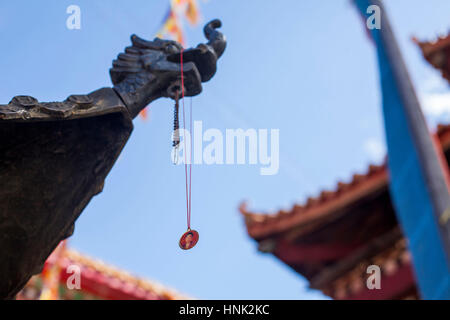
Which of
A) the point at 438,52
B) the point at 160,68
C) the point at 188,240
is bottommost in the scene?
the point at 188,240

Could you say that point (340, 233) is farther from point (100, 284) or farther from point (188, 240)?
point (188, 240)

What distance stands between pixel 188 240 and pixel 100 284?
504cm

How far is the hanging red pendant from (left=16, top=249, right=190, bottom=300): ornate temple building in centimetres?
476

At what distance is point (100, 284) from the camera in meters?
6.65

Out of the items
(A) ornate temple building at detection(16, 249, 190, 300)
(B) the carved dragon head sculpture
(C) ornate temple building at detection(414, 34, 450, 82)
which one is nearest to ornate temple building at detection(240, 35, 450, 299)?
(A) ornate temple building at detection(16, 249, 190, 300)

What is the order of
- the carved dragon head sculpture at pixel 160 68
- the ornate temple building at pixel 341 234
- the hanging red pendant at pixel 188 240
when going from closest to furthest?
1. the hanging red pendant at pixel 188 240
2. the carved dragon head sculpture at pixel 160 68
3. the ornate temple building at pixel 341 234

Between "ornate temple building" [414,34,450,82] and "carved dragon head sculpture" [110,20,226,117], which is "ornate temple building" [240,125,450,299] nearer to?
"ornate temple building" [414,34,450,82]

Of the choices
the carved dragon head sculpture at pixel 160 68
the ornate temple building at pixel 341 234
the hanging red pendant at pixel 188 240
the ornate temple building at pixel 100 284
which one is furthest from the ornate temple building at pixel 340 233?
the hanging red pendant at pixel 188 240

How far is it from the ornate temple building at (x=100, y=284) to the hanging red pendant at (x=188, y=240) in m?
4.76

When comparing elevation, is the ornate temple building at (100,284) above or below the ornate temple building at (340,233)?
below

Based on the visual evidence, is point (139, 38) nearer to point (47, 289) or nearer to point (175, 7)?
point (47, 289)

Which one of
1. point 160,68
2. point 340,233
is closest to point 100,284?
point 340,233

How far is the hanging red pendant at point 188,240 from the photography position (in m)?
1.96

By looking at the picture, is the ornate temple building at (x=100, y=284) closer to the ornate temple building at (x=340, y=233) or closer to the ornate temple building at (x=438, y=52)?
the ornate temple building at (x=340, y=233)
